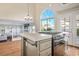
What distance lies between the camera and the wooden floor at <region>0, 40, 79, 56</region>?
1743mm

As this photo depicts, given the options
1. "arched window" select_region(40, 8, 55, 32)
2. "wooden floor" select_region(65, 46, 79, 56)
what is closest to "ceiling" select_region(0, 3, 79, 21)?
"arched window" select_region(40, 8, 55, 32)

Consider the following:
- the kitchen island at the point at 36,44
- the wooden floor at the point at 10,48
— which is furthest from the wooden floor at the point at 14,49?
the kitchen island at the point at 36,44

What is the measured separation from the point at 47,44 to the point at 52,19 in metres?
0.46

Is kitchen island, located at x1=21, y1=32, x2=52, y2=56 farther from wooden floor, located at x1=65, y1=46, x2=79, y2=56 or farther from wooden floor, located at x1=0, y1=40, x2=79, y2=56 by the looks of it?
wooden floor, located at x1=65, y1=46, x2=79, y2=56

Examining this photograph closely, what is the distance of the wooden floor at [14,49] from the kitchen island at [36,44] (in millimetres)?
104

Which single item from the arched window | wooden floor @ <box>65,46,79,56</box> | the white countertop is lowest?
wooden floor @ <box>65,46,79,56</box>

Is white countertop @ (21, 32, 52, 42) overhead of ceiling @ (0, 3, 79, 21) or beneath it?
beneath

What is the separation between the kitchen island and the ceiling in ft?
1.16

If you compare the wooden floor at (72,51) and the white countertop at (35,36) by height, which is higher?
the white countertop at (35,36)

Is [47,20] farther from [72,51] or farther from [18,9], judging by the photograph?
[72,51]

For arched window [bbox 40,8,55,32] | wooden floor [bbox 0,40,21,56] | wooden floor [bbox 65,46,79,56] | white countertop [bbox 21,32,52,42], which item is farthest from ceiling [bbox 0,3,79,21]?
wooden floor [bbox 65,46,79,56]

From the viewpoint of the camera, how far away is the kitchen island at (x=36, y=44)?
1.81m

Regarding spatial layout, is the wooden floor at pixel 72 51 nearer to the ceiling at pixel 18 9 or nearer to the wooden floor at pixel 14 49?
the wooden floor at pixel 14 49

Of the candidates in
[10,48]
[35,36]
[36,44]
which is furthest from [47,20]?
[10,48]
